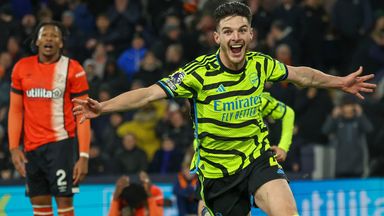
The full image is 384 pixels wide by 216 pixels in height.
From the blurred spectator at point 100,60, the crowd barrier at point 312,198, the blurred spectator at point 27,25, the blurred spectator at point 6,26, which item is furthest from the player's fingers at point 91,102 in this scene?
the blurred spectator at point 27,25

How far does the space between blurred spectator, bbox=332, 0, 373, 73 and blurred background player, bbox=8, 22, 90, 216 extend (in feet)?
27.0

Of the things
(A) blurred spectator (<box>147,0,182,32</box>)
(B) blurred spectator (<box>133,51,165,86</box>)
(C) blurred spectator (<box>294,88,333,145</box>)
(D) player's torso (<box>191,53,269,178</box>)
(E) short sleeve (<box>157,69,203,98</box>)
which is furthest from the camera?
(A) blurred spectator (<box>147,0,182,32</box>)

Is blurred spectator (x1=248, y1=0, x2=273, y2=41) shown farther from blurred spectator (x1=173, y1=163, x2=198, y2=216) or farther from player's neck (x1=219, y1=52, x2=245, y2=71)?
player's neck (x1=219, y1=52, x2=245, y2=71)

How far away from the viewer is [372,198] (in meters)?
14.2

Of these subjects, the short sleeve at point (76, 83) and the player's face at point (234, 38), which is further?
the short sleeve at point (76, 83)

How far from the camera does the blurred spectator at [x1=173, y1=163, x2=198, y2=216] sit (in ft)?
42.2

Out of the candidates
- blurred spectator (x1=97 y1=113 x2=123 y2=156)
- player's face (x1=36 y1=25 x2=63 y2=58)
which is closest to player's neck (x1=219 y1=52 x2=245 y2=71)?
player's face (x1=36 y1=25 x2=63 y2=58)

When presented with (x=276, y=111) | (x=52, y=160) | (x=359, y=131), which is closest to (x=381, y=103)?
(x=359, y=131)

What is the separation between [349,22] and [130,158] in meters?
4.76

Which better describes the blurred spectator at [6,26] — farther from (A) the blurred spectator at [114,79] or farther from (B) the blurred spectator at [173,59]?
(B) the blurred spectator at [173,59]

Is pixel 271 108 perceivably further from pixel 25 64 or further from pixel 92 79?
pixel 92 79

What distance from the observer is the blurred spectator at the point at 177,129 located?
15.5 metres

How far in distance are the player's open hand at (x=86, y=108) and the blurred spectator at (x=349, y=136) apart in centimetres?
826

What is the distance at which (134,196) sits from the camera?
1134 cm
